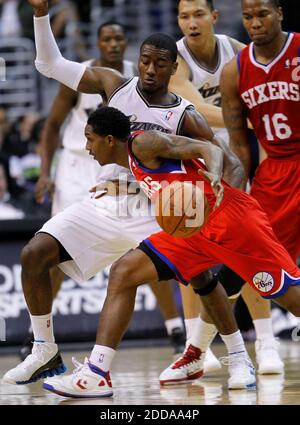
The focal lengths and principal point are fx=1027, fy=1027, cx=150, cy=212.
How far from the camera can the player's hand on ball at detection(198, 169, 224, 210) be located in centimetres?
512

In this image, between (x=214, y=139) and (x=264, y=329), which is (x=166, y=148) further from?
(x=264, y=329)

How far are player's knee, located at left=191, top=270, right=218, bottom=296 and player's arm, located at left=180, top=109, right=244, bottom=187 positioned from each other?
58 centimetres

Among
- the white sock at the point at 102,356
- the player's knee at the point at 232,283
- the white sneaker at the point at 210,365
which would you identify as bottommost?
the white sneaker at the point at 210,365

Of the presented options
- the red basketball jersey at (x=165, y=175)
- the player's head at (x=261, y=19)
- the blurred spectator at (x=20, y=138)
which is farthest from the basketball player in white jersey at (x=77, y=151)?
the blurred spectator at (x=20, y=138)

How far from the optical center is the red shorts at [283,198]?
21.0 ft

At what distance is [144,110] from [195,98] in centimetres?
91

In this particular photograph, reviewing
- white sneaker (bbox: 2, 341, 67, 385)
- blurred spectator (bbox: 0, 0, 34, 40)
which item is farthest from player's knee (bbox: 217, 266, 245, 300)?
blurred spectator (bbox: 0, 0, 34, 40)

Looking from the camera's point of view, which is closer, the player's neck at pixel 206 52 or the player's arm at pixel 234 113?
the player's arm at pixel 234 113

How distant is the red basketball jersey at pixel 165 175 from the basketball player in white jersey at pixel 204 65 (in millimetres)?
1532

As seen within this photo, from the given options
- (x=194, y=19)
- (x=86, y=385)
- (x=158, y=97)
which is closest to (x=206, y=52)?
(x=194, y=19)

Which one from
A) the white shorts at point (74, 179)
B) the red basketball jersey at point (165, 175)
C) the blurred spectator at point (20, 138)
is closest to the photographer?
the red basketball jersey at point (165, 175)

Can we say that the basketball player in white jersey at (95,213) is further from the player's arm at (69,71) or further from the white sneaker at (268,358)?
the white sneaker at (268,358)
